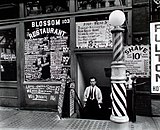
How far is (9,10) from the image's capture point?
9359 mm

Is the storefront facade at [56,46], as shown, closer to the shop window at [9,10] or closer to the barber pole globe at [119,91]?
the shop window at [9,10]

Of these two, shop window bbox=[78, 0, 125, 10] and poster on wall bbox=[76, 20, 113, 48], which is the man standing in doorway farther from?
shop window bbox=[78, 0, 125, 10]

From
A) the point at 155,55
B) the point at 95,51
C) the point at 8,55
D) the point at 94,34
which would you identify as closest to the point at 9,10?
the point at 8,55

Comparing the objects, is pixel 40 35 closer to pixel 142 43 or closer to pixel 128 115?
pixel 142 43

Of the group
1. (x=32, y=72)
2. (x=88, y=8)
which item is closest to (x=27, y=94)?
(x=32, y=72)

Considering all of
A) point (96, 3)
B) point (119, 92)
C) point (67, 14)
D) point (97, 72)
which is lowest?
point (119, 92)

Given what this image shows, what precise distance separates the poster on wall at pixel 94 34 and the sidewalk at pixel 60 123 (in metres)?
2.72

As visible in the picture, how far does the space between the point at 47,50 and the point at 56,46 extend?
0.41 m

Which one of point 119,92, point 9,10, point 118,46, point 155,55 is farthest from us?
point 9,10

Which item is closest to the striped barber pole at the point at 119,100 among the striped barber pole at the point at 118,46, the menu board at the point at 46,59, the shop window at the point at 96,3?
the striped barber pole at the point at 118,46

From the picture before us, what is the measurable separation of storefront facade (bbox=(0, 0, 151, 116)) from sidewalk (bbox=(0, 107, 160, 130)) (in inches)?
23.7

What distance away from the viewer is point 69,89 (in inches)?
300

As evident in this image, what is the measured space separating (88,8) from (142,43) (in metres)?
2.36

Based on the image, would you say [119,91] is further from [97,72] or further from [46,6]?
[46,6]
